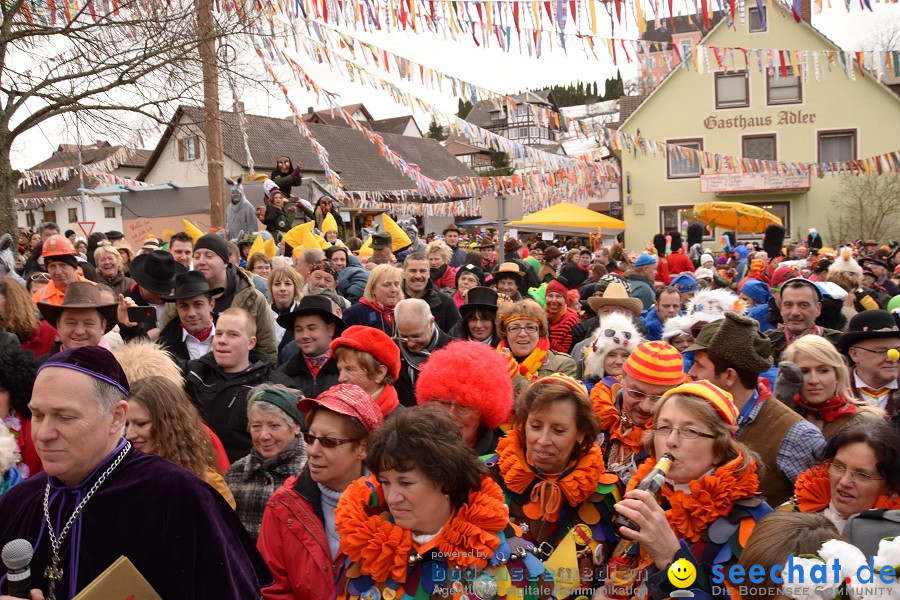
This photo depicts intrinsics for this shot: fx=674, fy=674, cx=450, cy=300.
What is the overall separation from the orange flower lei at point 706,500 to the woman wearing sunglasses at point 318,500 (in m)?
1.28

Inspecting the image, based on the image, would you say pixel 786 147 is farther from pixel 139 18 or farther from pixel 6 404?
pixel 6 404

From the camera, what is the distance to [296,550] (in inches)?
107

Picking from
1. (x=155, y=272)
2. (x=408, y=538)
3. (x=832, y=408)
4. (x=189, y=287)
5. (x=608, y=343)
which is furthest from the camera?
(x=155, y=272)

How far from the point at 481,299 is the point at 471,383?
2.54m

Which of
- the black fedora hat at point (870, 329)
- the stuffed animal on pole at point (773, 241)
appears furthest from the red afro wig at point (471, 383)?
the stuffed animal on pole at point (773, 241)

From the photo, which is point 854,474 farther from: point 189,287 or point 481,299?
point 189,287

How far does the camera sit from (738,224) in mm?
21234

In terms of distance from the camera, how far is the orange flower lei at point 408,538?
2.33 m

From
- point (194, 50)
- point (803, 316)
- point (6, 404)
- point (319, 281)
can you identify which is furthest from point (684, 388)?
point (194, 50)

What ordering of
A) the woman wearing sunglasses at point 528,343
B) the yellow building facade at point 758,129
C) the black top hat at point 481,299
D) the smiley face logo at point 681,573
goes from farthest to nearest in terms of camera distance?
the yellow building facade at point 758,129 → the black top hat at point 481,299 → the woman wearing sunglasses at point 528,343 → the smiley face logo at point 681,573

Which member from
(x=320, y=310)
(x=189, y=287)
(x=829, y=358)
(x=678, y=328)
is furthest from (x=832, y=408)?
(x=189, y=287)

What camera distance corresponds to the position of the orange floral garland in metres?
3.38

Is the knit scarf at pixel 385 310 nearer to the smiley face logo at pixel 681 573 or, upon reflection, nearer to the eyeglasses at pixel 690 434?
the eyeglasses at pixel 690 434

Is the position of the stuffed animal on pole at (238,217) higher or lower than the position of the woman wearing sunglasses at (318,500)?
higher
